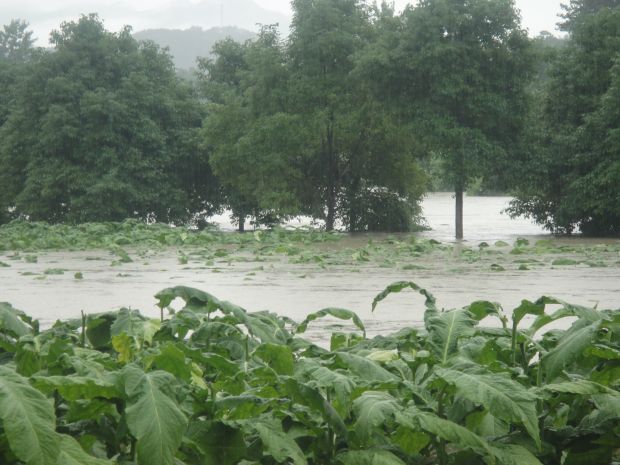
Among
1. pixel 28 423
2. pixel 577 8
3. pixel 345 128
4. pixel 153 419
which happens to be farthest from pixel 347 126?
pixel 577 8

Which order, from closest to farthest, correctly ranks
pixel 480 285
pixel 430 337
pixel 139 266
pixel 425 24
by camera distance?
pixel 430 337
pixel 480 285
pixel 139 266
pixel 425 24

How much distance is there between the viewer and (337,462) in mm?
2432

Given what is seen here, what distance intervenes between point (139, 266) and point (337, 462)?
11.8m

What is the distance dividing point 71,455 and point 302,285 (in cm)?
852

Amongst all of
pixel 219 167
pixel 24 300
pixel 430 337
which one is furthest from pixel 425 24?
pixel 430 337

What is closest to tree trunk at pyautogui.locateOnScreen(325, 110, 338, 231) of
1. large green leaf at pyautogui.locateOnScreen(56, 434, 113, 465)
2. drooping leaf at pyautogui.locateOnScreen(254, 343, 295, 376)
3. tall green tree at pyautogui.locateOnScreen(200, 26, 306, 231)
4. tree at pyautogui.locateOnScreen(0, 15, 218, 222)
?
tall green tree at pyautogui.locateOnScreen(200, 26, 306, 231)

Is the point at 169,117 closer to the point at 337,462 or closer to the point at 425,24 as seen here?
the point at 425,24

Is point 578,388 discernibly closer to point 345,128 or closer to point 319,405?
point 319,405

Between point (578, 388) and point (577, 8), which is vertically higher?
point (577, 8)

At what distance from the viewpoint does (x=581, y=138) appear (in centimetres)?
2506

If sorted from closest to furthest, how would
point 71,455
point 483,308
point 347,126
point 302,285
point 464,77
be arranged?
point 71,455 → point 483,308 → point 302,285 → point 464,77 → point 347,126

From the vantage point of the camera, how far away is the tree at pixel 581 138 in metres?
24.4

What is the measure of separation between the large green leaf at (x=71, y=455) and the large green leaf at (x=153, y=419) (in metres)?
0.10

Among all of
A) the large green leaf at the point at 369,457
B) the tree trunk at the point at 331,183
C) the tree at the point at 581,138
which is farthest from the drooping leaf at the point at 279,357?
the tree trunk at the point at 331,183
